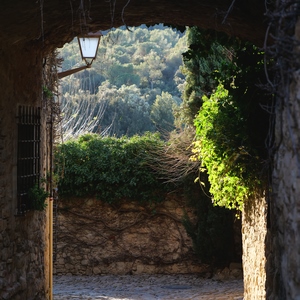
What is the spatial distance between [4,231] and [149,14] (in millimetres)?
2347

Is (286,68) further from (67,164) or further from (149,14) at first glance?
(67,164)

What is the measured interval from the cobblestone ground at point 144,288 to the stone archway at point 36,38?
3.40m

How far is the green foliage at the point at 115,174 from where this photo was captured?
1297 centimetres

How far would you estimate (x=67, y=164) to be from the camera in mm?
13156

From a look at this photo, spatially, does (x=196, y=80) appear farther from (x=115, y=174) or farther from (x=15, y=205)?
(x=15, y=205)

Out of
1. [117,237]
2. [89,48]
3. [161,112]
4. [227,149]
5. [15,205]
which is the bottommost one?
[117,237]

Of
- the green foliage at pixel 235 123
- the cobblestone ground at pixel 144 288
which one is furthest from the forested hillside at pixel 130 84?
the green foliage at pixel 235 123

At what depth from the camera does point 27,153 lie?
21.7ft

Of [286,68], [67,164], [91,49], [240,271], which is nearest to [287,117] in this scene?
[286,68]

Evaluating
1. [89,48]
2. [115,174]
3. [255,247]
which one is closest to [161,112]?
[115,174]

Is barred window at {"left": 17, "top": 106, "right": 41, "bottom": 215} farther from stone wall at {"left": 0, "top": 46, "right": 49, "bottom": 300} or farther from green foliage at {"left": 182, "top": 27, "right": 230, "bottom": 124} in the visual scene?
green foliage at {"left": 182, "top": 27, "right": 230, "bottom": 124}

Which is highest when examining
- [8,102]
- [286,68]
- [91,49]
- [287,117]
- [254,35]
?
[91,49]

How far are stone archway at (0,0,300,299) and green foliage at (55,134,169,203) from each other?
19.2ft

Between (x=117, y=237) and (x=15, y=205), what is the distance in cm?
728
